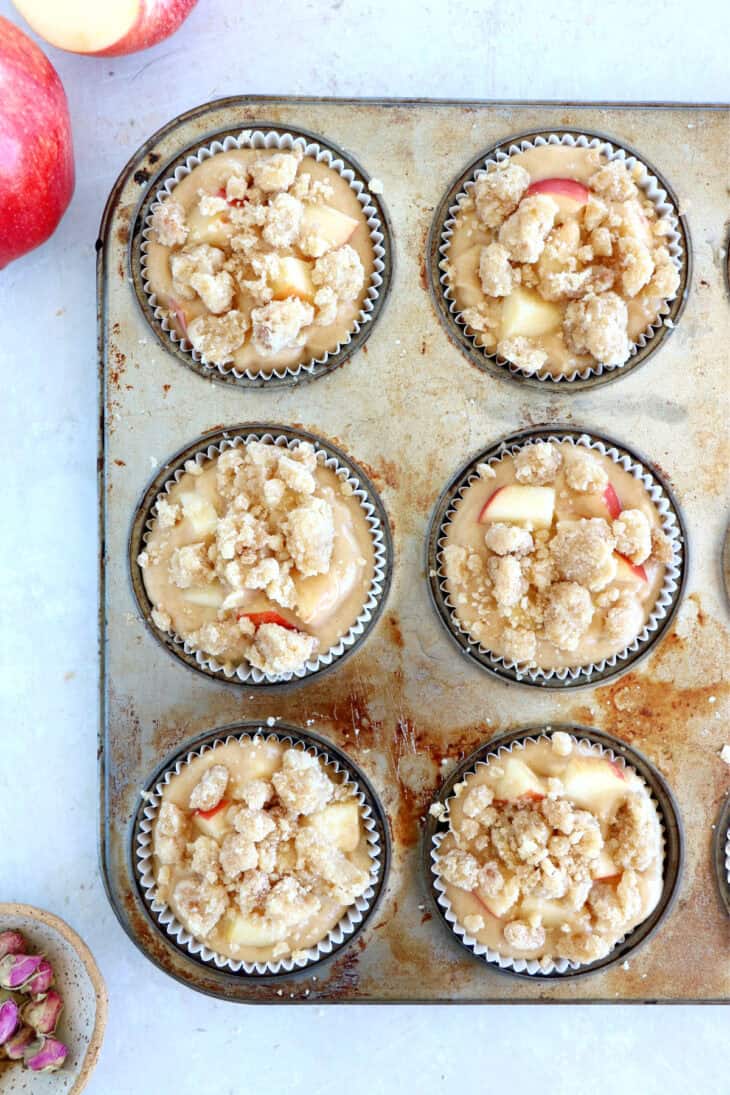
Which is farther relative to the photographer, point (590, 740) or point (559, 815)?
point (590, 740)

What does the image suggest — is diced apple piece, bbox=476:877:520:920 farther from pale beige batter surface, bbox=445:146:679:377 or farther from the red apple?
the red apple

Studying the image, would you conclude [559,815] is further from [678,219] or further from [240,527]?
[678,219]

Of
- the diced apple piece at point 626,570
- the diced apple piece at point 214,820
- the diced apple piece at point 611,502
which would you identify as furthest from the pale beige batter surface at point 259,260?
the diced apple piece at point 214,820

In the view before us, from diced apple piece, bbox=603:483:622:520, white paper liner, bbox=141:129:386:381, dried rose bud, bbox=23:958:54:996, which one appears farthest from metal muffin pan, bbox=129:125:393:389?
dried rose bud, bbox=23:958:54:996

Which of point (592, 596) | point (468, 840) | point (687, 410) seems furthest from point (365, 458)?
point (468, 840)

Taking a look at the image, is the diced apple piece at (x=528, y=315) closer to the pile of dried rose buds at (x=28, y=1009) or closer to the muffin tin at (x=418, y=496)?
the muffin tin at (x=418, y=496)

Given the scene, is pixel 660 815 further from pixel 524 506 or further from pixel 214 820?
pixel 214 820

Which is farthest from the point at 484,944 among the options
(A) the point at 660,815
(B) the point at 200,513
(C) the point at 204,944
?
(B) the point at 200,513
